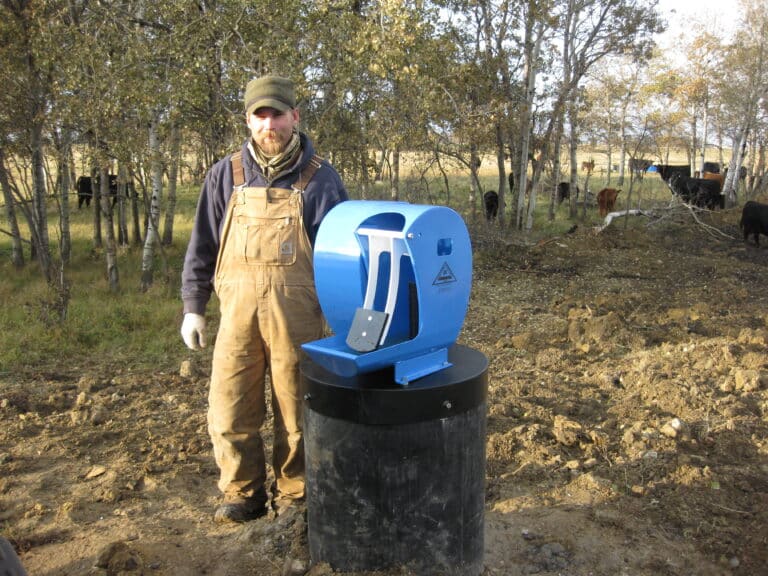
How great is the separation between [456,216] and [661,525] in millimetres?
2024

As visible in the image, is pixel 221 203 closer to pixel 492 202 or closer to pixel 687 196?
pixel 492 202

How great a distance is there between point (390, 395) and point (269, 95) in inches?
54.4

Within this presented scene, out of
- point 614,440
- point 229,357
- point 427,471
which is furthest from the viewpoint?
point 614,440

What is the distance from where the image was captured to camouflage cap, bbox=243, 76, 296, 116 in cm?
283

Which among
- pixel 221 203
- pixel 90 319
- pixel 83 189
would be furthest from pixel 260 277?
pixel 83 189

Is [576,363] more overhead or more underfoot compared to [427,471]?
more underfoot

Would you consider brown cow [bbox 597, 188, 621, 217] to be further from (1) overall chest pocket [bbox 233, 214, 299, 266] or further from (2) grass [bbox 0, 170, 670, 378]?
(1) overall chest pocket [bbox 233, 214, 299, 266]

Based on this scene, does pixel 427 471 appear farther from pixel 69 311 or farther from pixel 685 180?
pixel 685 180

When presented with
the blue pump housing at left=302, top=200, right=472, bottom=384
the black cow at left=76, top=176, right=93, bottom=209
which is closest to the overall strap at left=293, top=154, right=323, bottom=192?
the blue pump housing at left=302, top=200, right=472, bottom=384

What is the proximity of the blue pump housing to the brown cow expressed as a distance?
18.3 metres

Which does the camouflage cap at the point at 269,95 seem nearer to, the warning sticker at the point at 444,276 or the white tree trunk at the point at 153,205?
the warning sticker at the point at 444,276

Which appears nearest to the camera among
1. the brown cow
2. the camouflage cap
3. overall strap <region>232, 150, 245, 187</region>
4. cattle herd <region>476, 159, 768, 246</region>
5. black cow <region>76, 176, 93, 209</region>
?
the camouflage cap

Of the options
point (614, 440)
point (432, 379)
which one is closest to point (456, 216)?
point (432, 379)

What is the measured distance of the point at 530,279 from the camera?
10.7 meters
